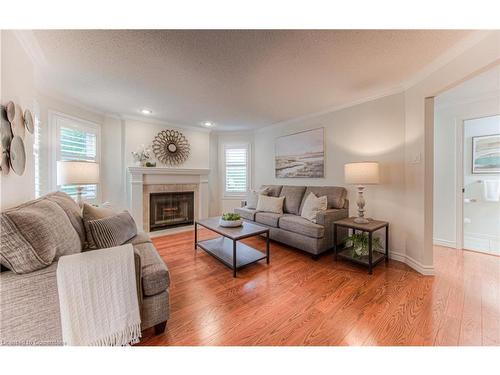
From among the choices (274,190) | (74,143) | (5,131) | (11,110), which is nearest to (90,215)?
(5,131)

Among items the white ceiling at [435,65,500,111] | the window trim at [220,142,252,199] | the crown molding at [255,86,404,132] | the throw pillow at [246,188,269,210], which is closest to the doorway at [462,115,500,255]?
the white ceiling at [435,65,500,111]

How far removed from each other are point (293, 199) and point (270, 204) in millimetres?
422

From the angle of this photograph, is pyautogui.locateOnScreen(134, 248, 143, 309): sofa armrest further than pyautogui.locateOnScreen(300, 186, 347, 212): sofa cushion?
No

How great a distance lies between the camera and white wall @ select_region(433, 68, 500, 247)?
2645 mm

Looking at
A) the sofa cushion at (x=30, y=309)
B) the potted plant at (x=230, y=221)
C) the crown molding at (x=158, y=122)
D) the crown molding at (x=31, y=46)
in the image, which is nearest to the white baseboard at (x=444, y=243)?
the potted plant at (x=230, y=221)

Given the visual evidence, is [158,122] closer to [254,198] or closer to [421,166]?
[254,198]

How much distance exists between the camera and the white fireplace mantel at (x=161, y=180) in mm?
3469

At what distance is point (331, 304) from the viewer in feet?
5.45

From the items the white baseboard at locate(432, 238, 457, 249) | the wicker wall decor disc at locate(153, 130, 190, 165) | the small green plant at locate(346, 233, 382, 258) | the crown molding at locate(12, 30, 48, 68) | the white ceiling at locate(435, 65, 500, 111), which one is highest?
the white ceiling at locate(435, 65, 500, 111)

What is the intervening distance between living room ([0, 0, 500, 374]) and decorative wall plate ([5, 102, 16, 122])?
5 centimetres

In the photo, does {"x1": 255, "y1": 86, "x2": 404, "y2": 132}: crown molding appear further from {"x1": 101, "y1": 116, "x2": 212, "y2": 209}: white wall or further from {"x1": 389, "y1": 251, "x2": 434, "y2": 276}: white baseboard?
{"x1": 101, "y1": 116, "x2": 212, "y2": 209}: white wall
